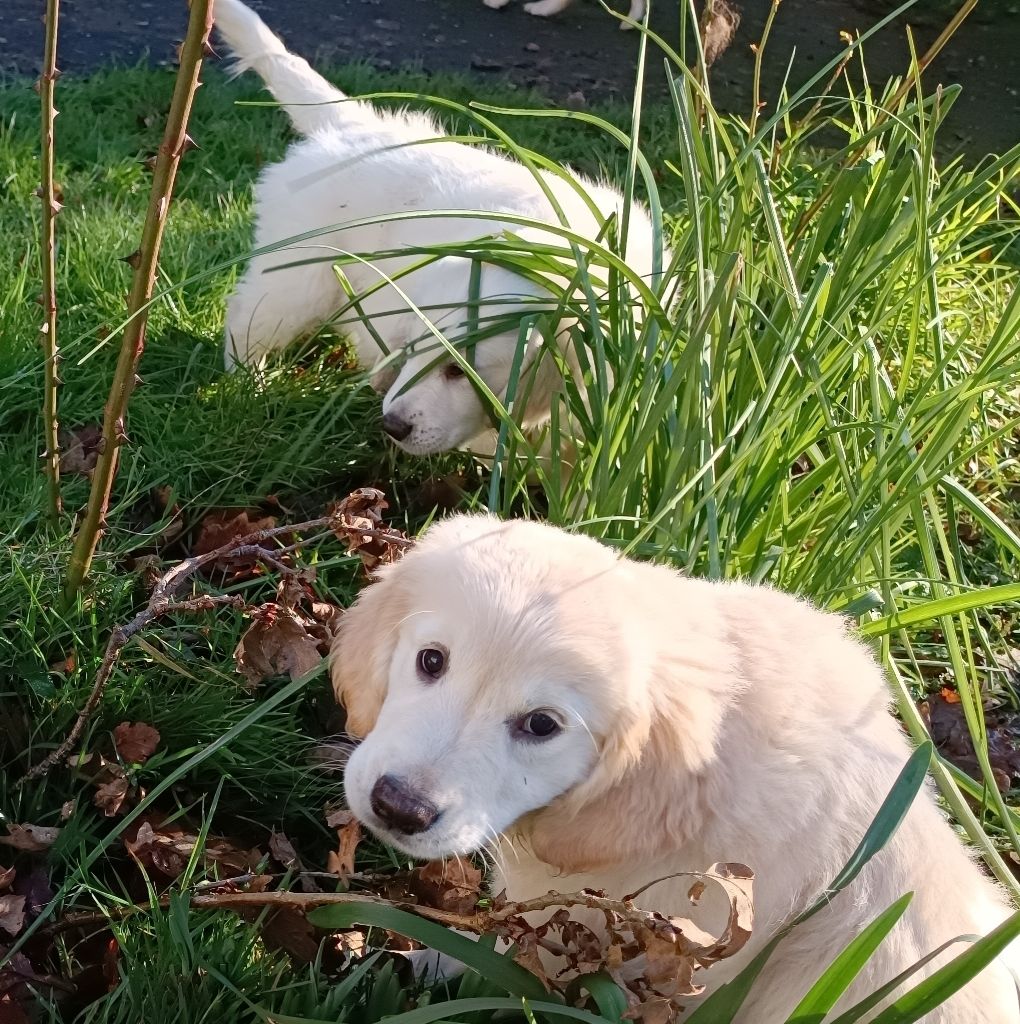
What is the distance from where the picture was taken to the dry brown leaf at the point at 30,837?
68.0 inches

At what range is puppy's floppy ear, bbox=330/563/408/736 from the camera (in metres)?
1.62

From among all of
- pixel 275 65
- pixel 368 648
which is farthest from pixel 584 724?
pixel 275 65

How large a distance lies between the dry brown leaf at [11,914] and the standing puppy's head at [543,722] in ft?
1.97

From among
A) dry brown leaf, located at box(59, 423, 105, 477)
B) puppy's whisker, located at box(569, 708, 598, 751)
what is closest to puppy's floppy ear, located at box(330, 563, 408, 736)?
puppy's whisker, located at box(569, 708, 598, 751)

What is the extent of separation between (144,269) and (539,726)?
875mm

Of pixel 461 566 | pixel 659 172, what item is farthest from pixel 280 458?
pixel 659 172

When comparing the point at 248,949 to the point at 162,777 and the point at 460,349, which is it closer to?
the point at 162,777

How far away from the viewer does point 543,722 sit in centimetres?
147

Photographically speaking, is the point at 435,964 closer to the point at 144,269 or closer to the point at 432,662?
the point at 432,662

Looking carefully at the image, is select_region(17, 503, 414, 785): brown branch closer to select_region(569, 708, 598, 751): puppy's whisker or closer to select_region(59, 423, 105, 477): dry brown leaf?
select_region(569, 708, 598, 751): puppy's whisker

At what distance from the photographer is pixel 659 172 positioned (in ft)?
14.8


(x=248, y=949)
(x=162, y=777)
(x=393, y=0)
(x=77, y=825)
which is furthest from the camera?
(x=393, y=0)

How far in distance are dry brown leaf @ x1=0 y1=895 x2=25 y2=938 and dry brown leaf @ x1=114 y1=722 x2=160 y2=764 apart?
297 mm

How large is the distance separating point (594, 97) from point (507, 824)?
484cm
